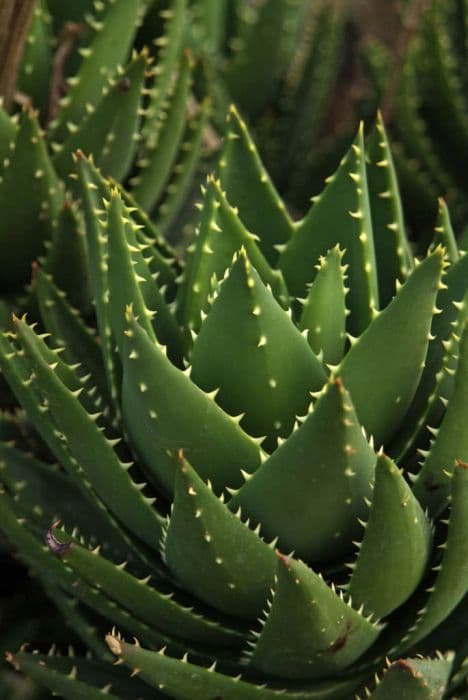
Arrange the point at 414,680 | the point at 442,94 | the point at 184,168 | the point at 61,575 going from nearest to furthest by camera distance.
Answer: the point at 414,680 → the point at 61,575 → the point at 184,168 → the point at 442,94

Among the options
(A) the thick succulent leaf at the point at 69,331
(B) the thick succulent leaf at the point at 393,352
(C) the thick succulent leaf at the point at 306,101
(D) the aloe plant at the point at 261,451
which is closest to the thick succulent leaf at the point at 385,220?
(D) the aloe plant at the point at 261,451

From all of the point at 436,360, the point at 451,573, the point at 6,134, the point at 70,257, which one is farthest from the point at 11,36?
the point at 451,573

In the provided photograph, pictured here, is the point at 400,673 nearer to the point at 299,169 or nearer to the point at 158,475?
the point at 158,475

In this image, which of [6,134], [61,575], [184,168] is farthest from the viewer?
[184,168]

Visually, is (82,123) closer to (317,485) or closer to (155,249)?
(155,249)

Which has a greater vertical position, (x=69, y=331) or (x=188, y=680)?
(x=69, y=331)

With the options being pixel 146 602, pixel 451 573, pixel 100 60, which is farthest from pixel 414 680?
pixel 100 60

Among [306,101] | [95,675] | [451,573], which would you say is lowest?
[95,675]

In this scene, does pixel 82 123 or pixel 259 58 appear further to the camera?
pixel 259 58
